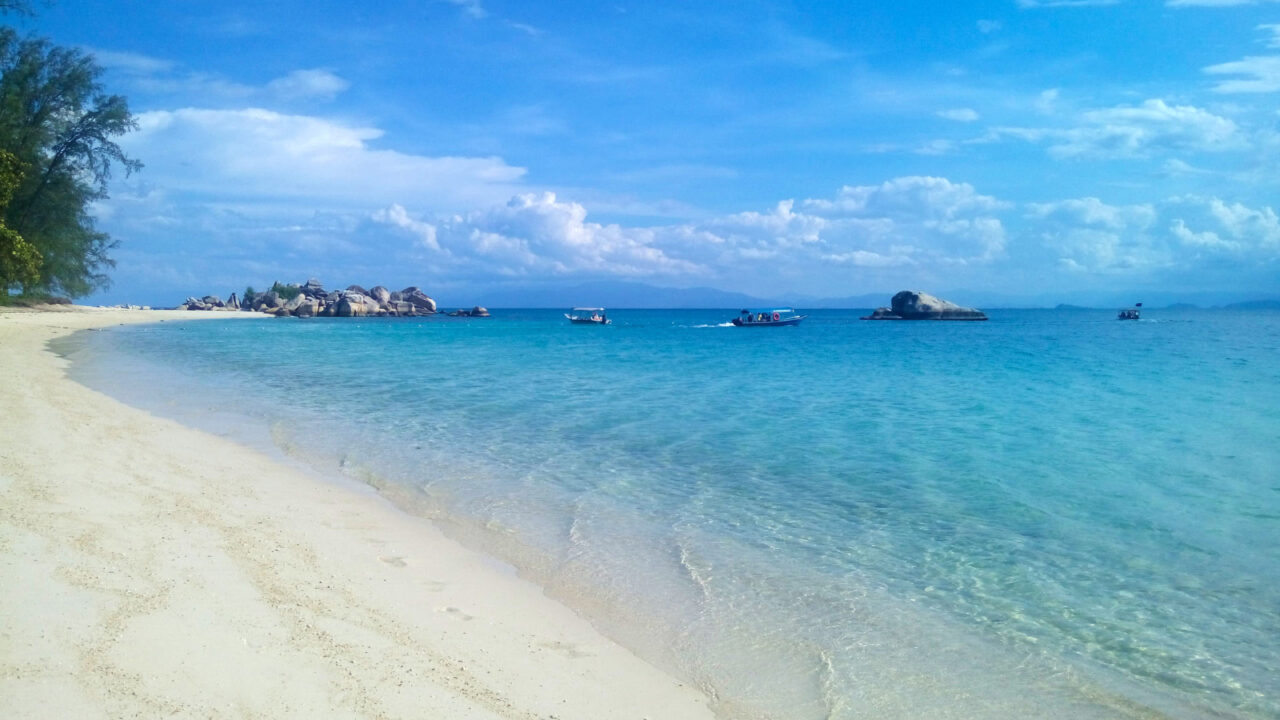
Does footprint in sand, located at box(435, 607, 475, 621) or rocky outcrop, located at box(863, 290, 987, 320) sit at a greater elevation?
rocky outcrop, located at box(863, 290, 987, 320)

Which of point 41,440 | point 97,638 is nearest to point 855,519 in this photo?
point 97,638

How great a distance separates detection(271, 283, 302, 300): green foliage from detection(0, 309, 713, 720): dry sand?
131364mm

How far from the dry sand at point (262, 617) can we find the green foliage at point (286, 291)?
131m

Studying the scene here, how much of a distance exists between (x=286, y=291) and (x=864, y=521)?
137 metres

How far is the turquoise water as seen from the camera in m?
5.63

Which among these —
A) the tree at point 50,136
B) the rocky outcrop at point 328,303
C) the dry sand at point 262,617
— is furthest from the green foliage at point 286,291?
the dry sand at point 262,617

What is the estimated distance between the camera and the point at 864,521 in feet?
30.9

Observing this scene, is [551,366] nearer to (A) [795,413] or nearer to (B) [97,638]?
(A) [795,413]

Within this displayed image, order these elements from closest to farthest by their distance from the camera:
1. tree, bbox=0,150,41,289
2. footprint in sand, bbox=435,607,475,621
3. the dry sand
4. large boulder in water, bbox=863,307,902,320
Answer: the dry sand
footprint in sand, bbox=435,607,475,621
tree, bbox=0,150,41,289
large boulder in water, bbox=863,307,902,320

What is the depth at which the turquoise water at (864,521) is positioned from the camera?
5.63 meters

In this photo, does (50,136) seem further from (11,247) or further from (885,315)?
(885,315)

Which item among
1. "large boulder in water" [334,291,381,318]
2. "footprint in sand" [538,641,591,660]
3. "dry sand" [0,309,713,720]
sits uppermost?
"large boulder in water" [334,291,381,318]

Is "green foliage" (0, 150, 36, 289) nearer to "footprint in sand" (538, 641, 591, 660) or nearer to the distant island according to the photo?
"footprint in sand" (538, 641, 591, 660)

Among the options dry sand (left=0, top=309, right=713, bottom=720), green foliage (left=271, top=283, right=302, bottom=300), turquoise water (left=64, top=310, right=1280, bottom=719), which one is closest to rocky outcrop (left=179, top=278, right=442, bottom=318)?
green foliage (left=271, top=283, right=302, bottom=300)
